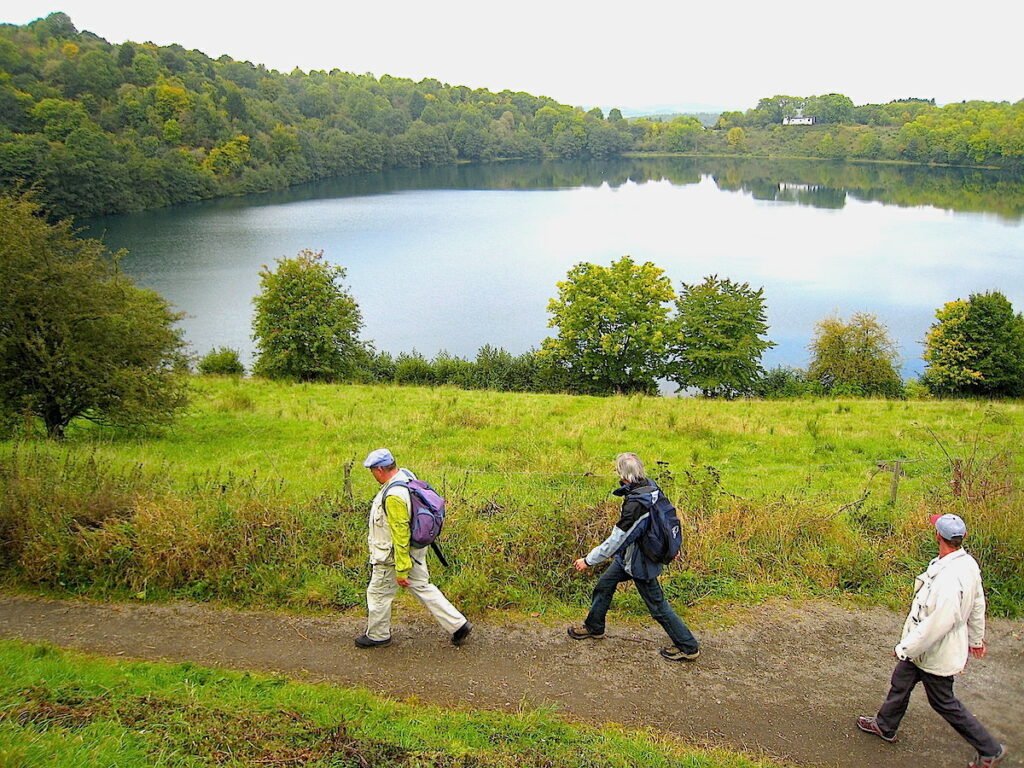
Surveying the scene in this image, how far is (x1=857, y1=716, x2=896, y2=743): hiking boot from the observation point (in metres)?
5.09

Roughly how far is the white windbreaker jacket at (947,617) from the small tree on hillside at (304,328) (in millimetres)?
26341

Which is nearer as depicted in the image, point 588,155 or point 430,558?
point 430,558

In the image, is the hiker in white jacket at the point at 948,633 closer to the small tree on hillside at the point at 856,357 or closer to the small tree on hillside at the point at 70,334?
the small tree on hillside at the point at 70,334

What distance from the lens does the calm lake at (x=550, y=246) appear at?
44000 millimetres

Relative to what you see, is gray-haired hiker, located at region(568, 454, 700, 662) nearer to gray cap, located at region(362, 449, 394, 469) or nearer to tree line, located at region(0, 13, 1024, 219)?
gray cap, located at region(362, 449, 394, 469)

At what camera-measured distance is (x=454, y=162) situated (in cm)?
16262

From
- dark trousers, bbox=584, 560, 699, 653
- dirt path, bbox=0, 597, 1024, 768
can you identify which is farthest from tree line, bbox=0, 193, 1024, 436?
dark trousers, bbox=584, 560, 699, 653

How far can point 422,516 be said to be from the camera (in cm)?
576

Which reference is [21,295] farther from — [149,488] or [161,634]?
[161,634]

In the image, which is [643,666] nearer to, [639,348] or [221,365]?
[221,365]

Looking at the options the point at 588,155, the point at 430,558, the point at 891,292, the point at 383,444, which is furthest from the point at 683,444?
the point at 588,155

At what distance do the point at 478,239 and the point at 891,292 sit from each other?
122ft

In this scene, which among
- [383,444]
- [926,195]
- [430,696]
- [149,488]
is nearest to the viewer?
[430,696]

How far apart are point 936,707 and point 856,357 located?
1286 inches
